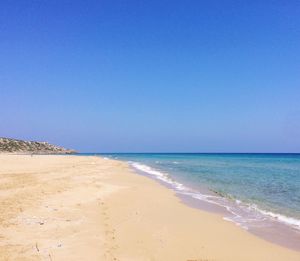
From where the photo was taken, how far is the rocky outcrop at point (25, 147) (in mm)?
106825

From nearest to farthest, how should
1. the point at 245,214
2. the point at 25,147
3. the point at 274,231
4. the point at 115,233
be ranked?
the point at 115,233
the point at 274,231
the point at 245,214
the point at 25,147

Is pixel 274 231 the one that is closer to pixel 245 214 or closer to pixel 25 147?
pixel 245 214

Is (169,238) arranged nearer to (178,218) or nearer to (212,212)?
(178,218)

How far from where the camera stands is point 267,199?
57.8ft

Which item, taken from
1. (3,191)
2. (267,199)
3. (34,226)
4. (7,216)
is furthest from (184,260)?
(267,199)

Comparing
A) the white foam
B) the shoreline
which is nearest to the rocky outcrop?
the white foam

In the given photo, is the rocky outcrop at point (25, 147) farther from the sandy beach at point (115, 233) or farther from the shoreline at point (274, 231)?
the shoreline at point (274, 231)

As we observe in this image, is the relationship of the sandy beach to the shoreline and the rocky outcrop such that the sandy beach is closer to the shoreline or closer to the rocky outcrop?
the shoreline

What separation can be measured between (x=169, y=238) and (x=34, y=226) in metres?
3.58

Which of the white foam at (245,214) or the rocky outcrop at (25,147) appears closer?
the white foam at (245,214)

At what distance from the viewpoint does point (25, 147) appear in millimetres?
121625

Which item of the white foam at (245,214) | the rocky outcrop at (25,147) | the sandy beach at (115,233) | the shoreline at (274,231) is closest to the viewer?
the sandy beach at (115,233)

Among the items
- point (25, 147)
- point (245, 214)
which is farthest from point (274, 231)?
point (25, 147)

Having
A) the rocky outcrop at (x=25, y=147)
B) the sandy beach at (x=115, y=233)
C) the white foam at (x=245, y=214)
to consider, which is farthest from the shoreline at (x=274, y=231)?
the rocky outcrop at (x=25, y=147)
